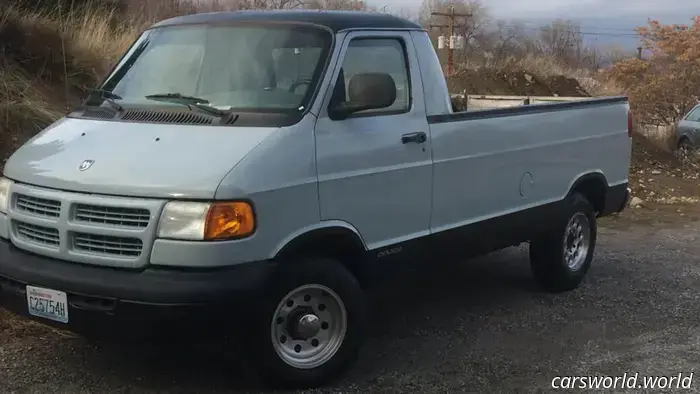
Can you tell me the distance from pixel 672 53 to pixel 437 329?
71.6ft

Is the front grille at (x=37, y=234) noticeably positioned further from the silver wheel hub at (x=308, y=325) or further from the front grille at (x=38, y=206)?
the silver wheel hub at (x=308, y=325)

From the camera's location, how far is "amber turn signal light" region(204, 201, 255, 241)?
4.19 metres

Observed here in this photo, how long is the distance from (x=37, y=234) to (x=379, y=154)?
1985 mm

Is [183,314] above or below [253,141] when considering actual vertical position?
below

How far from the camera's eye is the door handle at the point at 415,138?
5.25m

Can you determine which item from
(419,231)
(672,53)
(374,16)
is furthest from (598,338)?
(672,53)

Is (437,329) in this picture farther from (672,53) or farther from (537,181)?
(672,53)

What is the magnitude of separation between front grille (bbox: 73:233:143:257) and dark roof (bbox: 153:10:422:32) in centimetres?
173

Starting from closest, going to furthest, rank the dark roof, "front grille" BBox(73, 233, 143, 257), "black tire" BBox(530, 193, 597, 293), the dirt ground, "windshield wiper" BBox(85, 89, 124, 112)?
"front grille" BBox(73, 233, 143, 257) → "windshield wiper" BBox(85, 89, 124, 112) → the dark roof → "black tire" BBox(530, 193, 597, 293) → the dirt ground

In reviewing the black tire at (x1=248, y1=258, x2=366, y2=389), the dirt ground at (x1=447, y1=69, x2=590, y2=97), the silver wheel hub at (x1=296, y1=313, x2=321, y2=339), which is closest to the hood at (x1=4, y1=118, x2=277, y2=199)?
the black tire at (x1=248, y1=258, x2=366, y2=389)

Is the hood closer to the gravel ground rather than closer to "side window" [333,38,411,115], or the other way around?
"side window" [333,38,411,115]

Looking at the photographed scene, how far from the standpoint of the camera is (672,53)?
2522 centimetres

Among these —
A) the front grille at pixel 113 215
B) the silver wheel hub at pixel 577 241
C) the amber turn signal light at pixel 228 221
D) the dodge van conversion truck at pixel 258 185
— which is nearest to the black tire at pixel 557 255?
the silver wheel hub at pixel 577 241

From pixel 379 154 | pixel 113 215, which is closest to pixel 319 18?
pixel 379 154
